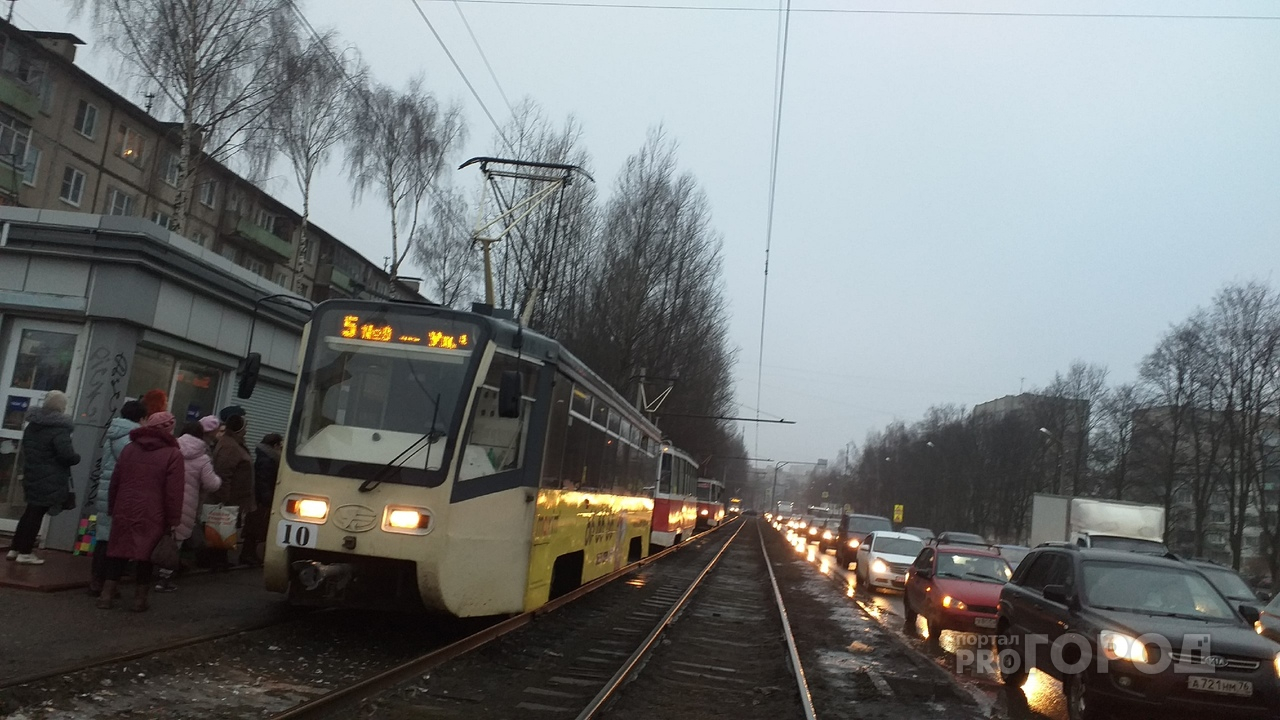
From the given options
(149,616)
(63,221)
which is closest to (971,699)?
(149,616)

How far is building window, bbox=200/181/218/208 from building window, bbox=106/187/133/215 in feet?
10.5

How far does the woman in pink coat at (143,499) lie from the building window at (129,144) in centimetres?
3432

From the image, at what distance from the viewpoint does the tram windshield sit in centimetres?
883

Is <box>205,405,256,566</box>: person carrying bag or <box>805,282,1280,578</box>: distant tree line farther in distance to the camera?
<box>805,282,1280,578</box>: distant tree line

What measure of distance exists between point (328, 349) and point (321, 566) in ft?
6.69

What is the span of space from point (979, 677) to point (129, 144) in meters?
39.3

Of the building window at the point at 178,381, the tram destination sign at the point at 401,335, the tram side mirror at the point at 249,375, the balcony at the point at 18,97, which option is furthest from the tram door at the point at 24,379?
the balcony at the point at 18,97

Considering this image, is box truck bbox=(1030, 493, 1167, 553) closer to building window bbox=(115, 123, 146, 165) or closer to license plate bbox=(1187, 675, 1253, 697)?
license plate bbox=(1187, 675, 1253, 697)

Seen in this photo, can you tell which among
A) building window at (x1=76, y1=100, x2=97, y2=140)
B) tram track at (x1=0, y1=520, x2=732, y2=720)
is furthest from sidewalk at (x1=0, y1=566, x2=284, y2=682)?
building window at (x1=76, y1=100, x2=97, y2=140)

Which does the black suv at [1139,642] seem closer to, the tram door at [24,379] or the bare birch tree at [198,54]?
the tram door at [24,379]

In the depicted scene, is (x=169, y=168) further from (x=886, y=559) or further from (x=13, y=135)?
(x=886, y=559)

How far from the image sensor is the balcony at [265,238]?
43781 mm

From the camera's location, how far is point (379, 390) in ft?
29.9

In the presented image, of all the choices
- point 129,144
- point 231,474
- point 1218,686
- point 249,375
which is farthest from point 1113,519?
point 129,144
